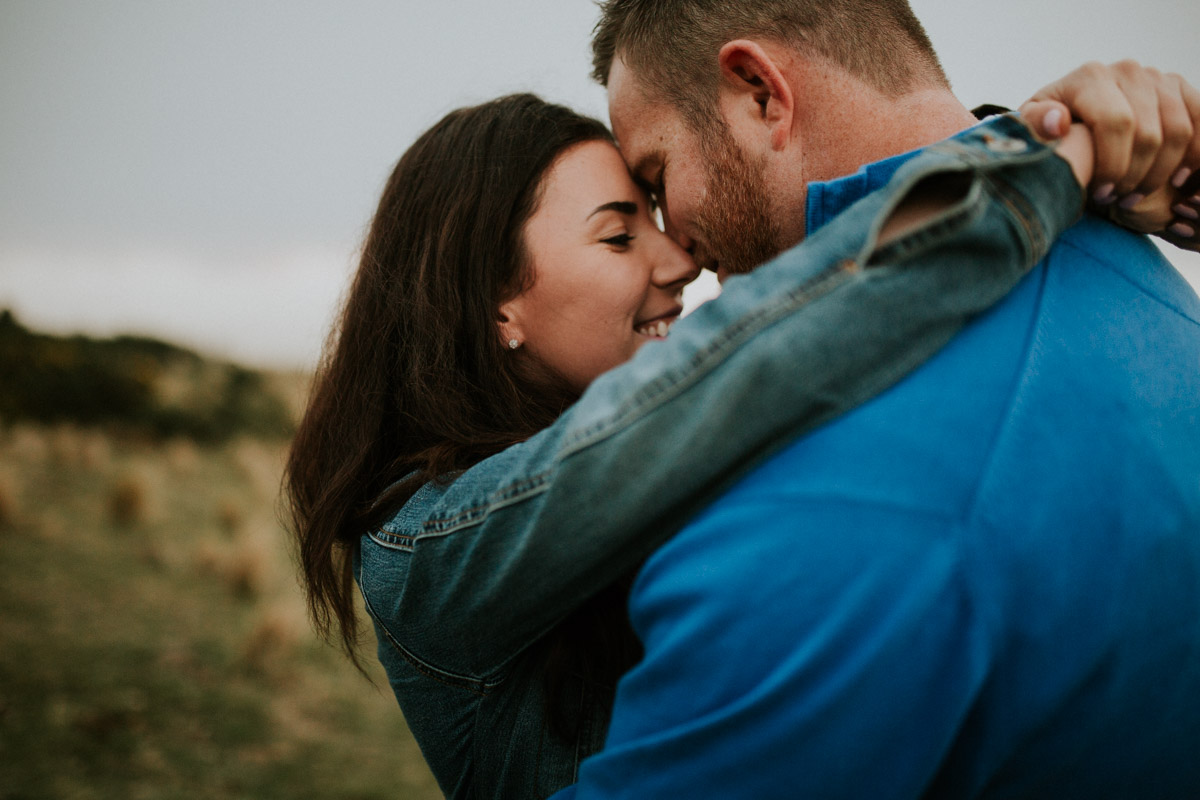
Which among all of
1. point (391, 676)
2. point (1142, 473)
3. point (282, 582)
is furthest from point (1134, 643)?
point (282, 582)

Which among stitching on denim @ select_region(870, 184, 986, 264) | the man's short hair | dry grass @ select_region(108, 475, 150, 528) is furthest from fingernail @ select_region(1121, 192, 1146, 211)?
dry grass @ select_region(108, 475, 150, 528)

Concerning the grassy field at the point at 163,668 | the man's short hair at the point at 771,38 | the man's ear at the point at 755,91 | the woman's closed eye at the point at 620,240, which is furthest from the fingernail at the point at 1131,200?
the grassy field at the point at 163,668

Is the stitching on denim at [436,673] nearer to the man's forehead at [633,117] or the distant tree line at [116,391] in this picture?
the man's forehead at [633,117]

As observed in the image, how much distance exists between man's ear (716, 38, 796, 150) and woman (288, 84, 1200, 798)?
0.48m

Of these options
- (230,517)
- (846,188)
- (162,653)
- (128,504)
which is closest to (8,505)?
(128,504)

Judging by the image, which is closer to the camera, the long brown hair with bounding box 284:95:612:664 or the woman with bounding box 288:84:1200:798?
the woman with bounding box 288:84:1200:798

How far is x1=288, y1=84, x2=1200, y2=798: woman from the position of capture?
39.5 inches

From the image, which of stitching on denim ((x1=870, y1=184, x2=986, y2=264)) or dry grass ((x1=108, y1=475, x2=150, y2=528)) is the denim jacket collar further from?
dry grass ((x1=108, y1=475, x2=150, y2=528))

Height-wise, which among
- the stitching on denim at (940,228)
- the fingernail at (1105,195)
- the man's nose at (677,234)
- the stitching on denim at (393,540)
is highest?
the stitching on denim at (940,228)

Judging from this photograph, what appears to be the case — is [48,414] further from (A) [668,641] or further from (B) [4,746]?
(A) [668,641]

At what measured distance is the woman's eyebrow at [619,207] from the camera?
7.49 ft

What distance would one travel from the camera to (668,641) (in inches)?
39.3

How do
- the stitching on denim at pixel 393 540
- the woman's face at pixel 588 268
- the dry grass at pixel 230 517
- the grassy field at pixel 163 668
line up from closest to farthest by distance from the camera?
the stitching on denim at pixel 393 540
the woman's face at pixel 588 268
the grassy field at pixel 163 668
the dry grass at pixel 230 517

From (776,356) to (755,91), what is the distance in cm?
126
